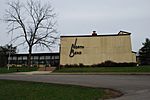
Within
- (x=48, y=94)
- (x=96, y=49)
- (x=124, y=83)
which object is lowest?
(x=48, y=94)

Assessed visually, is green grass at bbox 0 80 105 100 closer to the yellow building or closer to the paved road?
the paved road

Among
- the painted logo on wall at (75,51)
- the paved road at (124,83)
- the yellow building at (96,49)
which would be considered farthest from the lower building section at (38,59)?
the paved road at (124,83)

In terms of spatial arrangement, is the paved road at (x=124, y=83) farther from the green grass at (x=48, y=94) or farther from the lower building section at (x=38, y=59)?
the lower building section at (x=38, y=59)

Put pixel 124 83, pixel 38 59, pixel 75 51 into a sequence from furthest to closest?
pixel 38 59 → pixel 75 51 → pixel 124 83

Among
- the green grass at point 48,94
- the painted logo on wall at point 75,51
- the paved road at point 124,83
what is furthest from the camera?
the painted logo on wall at point 75,51

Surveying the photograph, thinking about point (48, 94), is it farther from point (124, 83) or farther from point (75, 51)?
point (75, 51)

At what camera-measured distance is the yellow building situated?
53.0 m

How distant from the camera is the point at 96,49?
54.2m

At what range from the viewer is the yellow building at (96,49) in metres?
53.0

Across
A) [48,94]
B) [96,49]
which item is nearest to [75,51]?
[96,49]

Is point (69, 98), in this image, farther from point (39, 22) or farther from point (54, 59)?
point (54, 59)

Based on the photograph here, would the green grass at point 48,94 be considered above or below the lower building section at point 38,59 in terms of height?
below

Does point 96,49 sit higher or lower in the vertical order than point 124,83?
higher

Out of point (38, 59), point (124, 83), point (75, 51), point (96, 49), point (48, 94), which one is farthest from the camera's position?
point (38, 59)
